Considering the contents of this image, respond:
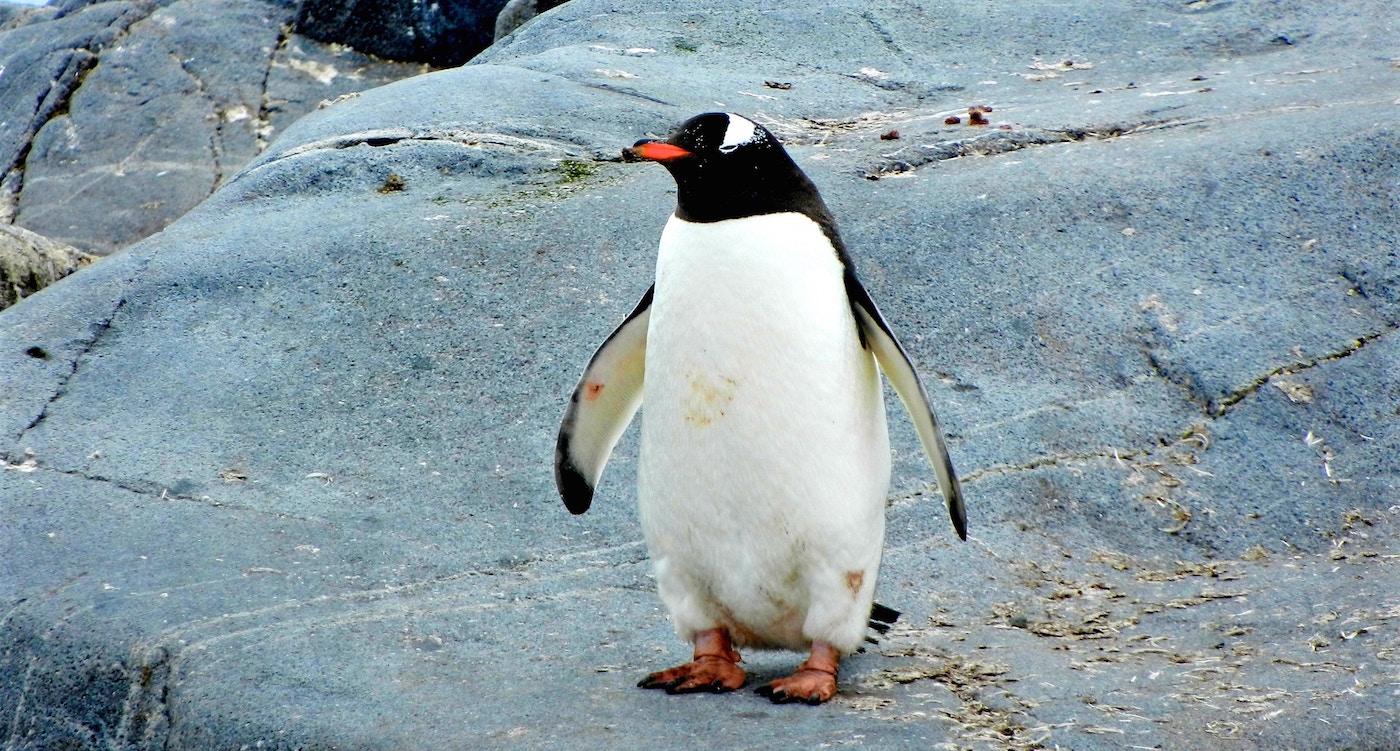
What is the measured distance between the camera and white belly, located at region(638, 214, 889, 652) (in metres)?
2.59

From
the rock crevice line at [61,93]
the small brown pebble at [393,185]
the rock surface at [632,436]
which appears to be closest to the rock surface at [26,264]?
the rock surface at [632,436]

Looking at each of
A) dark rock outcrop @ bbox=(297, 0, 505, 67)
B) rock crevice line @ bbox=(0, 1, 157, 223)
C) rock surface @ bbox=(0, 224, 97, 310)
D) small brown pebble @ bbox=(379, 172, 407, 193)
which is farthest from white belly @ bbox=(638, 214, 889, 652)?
dark rock outcrop @ bbox=(297, 0, 505, 67)

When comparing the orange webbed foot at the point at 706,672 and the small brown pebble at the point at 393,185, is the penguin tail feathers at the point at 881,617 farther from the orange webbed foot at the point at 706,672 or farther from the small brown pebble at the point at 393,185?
the small brown pebble at the point at 393,185

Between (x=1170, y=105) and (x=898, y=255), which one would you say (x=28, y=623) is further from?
(x=1170, y=105)

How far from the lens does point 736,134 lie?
8.45ft

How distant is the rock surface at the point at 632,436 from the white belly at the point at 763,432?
0.78ft

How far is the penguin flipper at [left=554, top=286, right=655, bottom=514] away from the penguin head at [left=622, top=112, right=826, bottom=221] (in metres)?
0.40

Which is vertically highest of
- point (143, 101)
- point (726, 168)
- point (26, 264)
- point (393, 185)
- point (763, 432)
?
point (726, 168)

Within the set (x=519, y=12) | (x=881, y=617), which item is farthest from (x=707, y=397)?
(x=519, y=12)

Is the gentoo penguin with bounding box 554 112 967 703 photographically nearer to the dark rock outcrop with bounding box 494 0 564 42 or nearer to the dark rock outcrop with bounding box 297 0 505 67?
the dark rock outcrop with bounding box 494 0 564 42

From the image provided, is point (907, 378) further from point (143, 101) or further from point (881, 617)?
point (143, 101)

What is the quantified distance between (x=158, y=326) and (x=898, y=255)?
244 centimetres

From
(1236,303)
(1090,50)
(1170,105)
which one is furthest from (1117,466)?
(1090,50)

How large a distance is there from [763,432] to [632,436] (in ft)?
5.31
